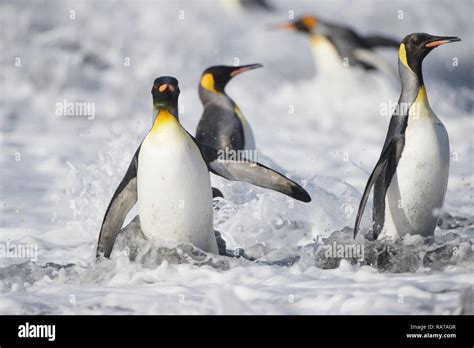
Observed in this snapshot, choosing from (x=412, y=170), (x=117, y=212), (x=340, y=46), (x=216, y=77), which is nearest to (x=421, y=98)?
(x=412, y=170)

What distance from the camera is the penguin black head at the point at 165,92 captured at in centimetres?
483

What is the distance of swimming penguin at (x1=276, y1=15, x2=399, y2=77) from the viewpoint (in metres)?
10.1

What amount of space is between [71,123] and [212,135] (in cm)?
317

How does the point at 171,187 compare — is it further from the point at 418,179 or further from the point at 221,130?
the point at 221,130

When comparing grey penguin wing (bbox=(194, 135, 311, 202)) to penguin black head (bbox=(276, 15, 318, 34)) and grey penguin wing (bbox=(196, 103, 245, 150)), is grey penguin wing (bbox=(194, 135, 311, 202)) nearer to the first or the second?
grey penguin wing (bbox=(196, 103, 245, 150))

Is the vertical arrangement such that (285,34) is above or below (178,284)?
above

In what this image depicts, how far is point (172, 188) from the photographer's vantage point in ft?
15.8

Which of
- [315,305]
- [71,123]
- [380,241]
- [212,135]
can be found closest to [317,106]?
[71,123]

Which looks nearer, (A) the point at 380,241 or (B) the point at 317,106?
(A) the point at 380,241

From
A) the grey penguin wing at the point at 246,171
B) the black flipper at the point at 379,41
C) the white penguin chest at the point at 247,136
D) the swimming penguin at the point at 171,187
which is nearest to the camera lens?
the swimming penguin at the point at 171,187

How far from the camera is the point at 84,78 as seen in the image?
1092cm

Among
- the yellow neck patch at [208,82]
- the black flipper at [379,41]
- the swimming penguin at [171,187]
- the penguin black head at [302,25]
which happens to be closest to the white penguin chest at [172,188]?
the swimming penguin at [171,187]

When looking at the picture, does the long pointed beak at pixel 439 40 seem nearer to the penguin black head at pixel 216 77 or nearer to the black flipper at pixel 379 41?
the penguin black head at pixel 216 77
